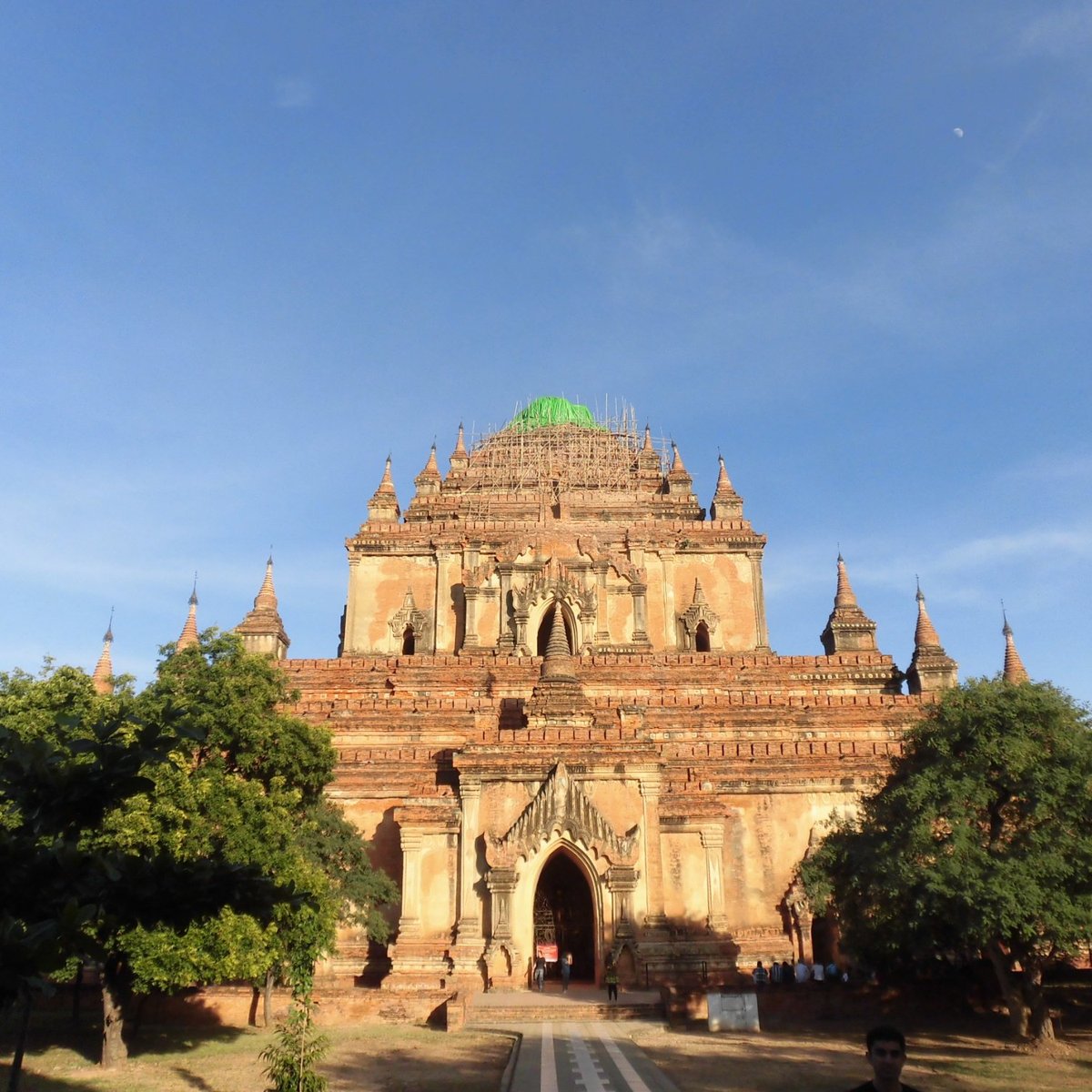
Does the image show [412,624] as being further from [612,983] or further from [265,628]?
[612,983]

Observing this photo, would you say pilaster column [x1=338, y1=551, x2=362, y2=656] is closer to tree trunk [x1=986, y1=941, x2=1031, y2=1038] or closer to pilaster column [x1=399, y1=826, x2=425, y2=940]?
pilaster column [x1=399, y1=826, x2=425, y2=940]

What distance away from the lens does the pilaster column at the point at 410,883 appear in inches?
1035

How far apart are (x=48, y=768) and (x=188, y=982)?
1420 cm

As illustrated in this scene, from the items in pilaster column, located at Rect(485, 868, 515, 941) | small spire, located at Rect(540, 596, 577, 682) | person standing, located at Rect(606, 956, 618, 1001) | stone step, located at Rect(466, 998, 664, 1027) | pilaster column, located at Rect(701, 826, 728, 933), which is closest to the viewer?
stone step, located at Rect(466, 998, 664, 1027)

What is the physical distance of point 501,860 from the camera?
25.8 metres

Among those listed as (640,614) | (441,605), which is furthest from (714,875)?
(441,605)

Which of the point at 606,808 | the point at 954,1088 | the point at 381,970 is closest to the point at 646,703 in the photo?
the point at 606,808

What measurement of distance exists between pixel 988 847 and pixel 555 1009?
31.7 feet

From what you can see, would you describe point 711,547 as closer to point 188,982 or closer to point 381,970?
point 381,970

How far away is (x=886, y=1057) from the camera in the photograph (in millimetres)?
6035

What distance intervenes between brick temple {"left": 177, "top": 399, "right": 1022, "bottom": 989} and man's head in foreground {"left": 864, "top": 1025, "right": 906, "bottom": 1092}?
19.7 metres

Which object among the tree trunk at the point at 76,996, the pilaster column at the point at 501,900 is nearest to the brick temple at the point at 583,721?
the pilaster column at the point at 501,900

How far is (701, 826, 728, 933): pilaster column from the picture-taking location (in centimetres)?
2608

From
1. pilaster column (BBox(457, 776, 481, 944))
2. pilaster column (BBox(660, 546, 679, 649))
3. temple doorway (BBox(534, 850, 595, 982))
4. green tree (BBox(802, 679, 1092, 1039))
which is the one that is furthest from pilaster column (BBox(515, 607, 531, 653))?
green tree (BBox(802, 679, 1092, 1039))
